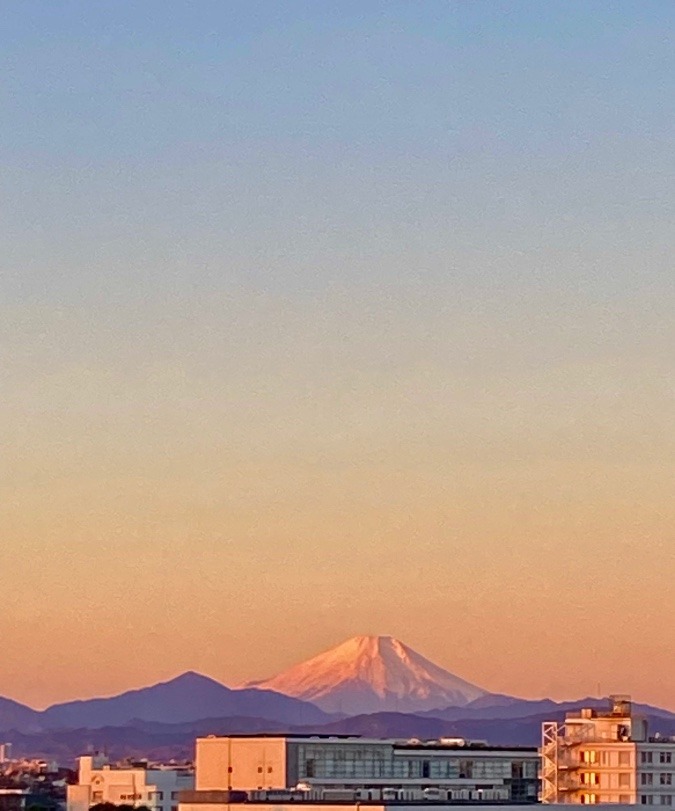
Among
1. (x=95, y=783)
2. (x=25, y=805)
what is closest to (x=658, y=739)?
(x=95, y=783)

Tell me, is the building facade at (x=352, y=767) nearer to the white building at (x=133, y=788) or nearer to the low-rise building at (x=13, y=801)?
the white building at (x=133, y=788)

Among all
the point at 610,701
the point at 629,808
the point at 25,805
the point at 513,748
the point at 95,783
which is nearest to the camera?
the point at 629,808

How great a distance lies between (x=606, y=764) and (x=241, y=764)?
23656mm

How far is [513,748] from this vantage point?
150875mm

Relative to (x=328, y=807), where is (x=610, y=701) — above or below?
above

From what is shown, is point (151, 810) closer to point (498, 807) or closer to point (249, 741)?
point (249, 741)

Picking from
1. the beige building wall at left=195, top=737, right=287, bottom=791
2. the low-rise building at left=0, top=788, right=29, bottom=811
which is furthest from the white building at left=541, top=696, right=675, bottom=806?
the low-rise building at left=0, top=788, right=29, bottom=811

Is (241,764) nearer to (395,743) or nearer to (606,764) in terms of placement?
(395,743)

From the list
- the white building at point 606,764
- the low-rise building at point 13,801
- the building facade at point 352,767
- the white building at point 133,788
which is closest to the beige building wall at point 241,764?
the building facade at point 352,767

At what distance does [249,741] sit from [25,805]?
47831mm

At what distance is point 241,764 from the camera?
13962cm

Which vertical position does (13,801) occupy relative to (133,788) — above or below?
above

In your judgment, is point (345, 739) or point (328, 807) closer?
point (328, 807)

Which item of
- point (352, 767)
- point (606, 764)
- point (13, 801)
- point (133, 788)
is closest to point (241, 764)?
point (352, 767)
